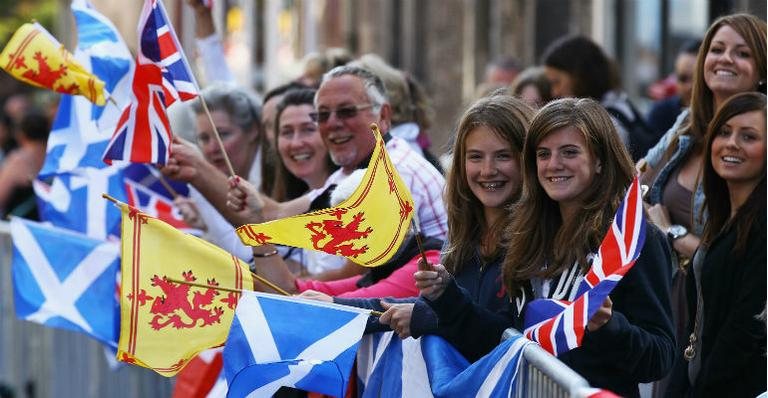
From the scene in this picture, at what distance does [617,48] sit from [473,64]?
4.67 m

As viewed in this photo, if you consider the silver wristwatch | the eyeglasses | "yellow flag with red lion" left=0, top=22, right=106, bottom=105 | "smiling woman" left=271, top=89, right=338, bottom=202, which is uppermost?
"yellow flag with red lion" left=0, top=22, right=106, bottom=105

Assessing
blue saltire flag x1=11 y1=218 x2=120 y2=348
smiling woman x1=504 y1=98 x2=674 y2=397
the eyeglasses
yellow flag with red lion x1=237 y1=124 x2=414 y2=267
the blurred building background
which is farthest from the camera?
the blurred building background

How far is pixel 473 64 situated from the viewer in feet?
61.9

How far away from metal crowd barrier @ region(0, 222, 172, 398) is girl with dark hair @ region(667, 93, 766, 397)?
4.62 m

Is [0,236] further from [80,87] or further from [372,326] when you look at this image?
[372,326]

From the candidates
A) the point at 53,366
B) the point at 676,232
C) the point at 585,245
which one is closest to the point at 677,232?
the point at 676,232

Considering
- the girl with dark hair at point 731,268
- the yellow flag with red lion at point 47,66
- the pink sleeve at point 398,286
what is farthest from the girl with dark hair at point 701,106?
the yellow flag with red lion at point 47,66

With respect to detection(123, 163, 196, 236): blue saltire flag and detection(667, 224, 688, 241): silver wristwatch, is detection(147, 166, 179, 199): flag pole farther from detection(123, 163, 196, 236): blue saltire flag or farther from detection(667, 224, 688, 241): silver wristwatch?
detection(667, 224, 688, 241): silver wristwatch

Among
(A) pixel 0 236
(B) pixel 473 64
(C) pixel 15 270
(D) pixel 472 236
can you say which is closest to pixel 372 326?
(D) pixel 472 236

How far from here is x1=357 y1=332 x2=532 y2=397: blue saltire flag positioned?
17.2 ft

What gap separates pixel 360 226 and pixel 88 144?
3.15 m

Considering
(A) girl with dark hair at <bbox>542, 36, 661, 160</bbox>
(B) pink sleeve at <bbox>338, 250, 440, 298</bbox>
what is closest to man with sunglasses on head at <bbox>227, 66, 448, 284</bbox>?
(B) pink sleeve at <bbox>338, 250, 440, 298</bbox>

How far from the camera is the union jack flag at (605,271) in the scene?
16.0 ft

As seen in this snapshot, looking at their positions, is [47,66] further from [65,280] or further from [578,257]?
[578,257]
